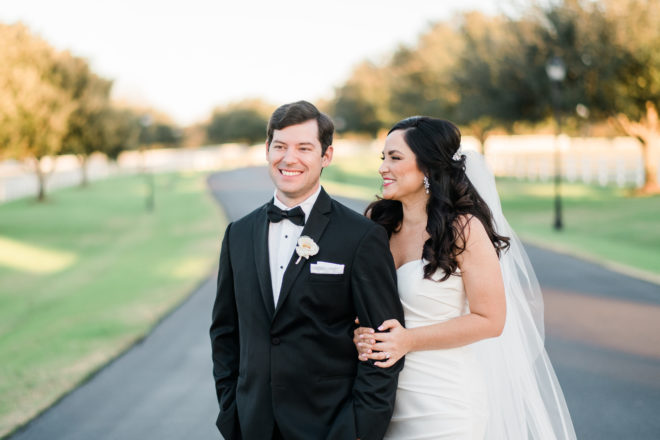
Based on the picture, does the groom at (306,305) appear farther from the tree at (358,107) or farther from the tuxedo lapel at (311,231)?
the tree at (358,107)

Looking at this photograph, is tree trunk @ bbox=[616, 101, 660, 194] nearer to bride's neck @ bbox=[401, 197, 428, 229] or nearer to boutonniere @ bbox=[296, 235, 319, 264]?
bride's neck @ bbox=[401, 197, 428, 229]

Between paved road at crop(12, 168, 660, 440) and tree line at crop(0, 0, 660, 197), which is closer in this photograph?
paved road at crop(12, 168, 660, 440)

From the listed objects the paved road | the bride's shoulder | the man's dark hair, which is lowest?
the paved road

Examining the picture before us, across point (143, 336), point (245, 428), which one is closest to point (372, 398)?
point (245, 428)

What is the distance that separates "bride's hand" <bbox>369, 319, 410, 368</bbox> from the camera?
2.64 m

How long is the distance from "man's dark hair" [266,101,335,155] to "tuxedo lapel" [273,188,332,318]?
0.26m

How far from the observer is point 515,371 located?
12.4 ft

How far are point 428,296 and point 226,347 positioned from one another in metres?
1.01

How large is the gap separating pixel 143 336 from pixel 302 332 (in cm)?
690

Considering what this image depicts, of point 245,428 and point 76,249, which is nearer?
point 245,428

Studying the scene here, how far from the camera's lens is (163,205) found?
3459 cm

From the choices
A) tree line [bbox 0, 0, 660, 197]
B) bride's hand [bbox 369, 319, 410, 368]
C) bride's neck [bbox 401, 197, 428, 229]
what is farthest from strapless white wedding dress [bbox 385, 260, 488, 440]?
tree line [bbox 0, 0, 660, 197]

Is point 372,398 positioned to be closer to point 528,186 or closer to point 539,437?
point 539,437

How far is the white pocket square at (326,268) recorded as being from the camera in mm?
2639
